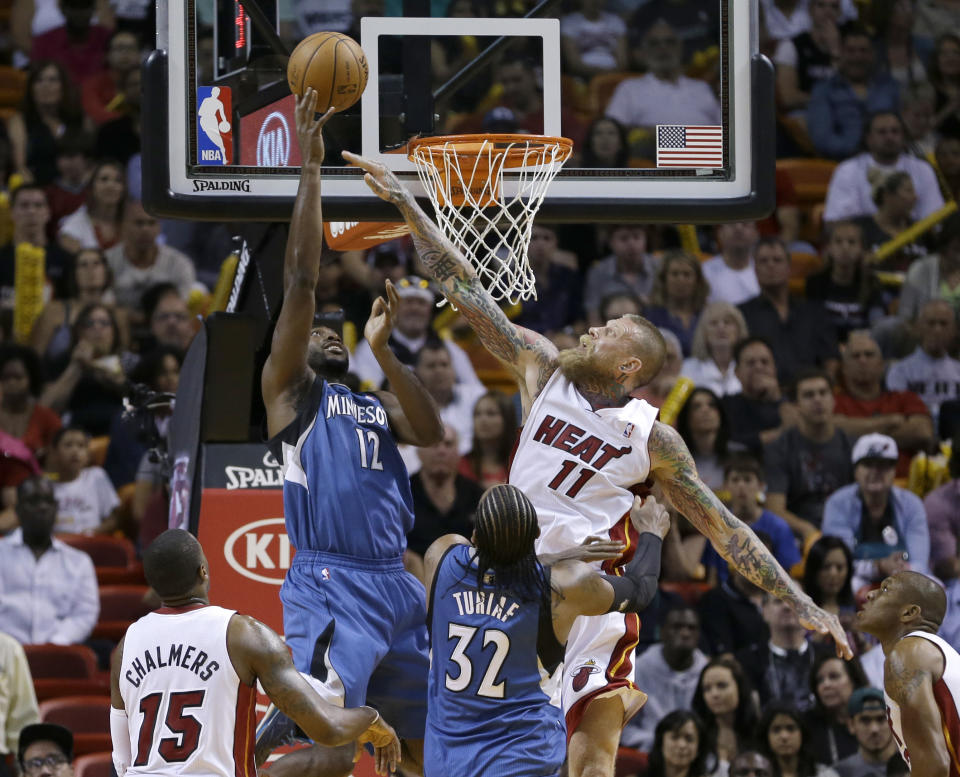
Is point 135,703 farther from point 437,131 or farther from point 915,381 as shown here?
point 915,381

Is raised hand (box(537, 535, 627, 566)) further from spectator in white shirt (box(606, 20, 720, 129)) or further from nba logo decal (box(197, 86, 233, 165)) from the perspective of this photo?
spectator in white shirt (box(606, 20, 720, 129))

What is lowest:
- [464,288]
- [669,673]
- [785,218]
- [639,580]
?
[669,673]

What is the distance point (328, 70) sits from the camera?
6438mm

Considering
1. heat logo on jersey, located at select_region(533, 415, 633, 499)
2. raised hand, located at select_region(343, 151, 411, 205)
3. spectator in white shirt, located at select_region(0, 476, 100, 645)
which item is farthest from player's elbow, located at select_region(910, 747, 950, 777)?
spectator in white shirt, located at select_region(0, 476, 100, 645)

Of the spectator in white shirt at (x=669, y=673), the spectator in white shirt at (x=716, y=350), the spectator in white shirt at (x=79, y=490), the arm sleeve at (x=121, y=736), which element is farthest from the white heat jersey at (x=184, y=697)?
the spectator in white shirt at (x=716, y=350)

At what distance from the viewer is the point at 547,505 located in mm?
6469

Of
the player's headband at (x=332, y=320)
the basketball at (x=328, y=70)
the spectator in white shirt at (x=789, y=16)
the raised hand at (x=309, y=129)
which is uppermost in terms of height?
the spectator in white shirt at (x=789, y=16)

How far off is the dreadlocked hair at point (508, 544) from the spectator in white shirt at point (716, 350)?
19.7 ft

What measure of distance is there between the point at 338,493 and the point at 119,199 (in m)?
6.28

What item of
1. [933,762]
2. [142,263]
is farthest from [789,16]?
[933,762]

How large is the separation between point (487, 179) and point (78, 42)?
Result: 7.55 metres

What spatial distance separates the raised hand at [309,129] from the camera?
626 cm

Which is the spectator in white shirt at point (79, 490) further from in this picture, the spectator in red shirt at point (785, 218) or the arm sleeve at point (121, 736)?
the spectator in red shirt at point (785, 218)

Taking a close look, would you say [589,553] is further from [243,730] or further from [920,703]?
[920,703]
